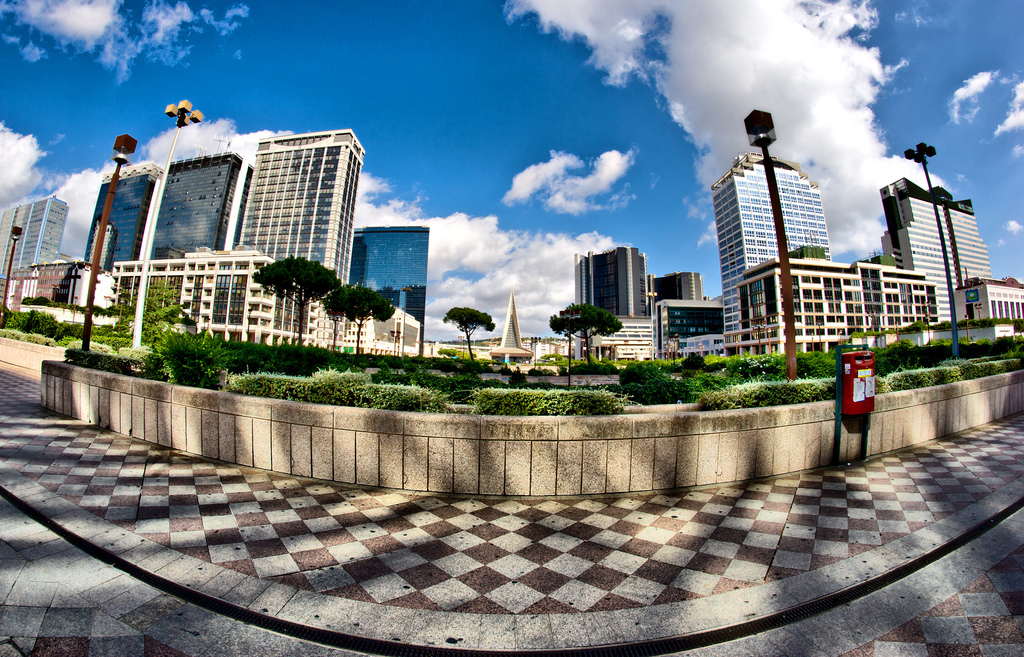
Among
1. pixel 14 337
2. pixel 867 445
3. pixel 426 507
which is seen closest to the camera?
pixel 426 507

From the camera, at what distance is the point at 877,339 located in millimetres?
53906

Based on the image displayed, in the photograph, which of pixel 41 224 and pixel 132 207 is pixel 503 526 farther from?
pixel 41 224

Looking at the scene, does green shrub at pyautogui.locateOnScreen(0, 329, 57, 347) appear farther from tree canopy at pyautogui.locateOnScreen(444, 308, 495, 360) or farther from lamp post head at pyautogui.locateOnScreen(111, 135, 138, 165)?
tree canopy at pyautogui.locateOnScreen(444, 308, 495, 360)

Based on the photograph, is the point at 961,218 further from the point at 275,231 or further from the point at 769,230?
the point at 275,231

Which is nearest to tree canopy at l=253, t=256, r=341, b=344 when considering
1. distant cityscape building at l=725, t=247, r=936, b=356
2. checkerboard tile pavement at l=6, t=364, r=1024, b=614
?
checkerboard tile pavement at l=6, t=364, r=1024, b=614

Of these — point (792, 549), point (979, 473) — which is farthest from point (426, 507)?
point (979, 473)

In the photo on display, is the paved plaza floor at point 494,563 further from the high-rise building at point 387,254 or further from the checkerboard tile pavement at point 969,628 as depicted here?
the high-rise building at point 387,254

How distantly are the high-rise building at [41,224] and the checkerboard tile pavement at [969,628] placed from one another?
730ft

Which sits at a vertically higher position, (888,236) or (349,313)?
(888,236)

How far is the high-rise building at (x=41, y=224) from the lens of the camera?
142 metres

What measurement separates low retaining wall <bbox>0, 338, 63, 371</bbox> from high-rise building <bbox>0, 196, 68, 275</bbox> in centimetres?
19360

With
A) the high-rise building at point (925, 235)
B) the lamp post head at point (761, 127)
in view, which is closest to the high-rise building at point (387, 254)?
the high-rise building at point (925, 235)

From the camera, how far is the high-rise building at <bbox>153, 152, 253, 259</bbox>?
4815 inches

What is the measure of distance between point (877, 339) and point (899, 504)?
68029mm
